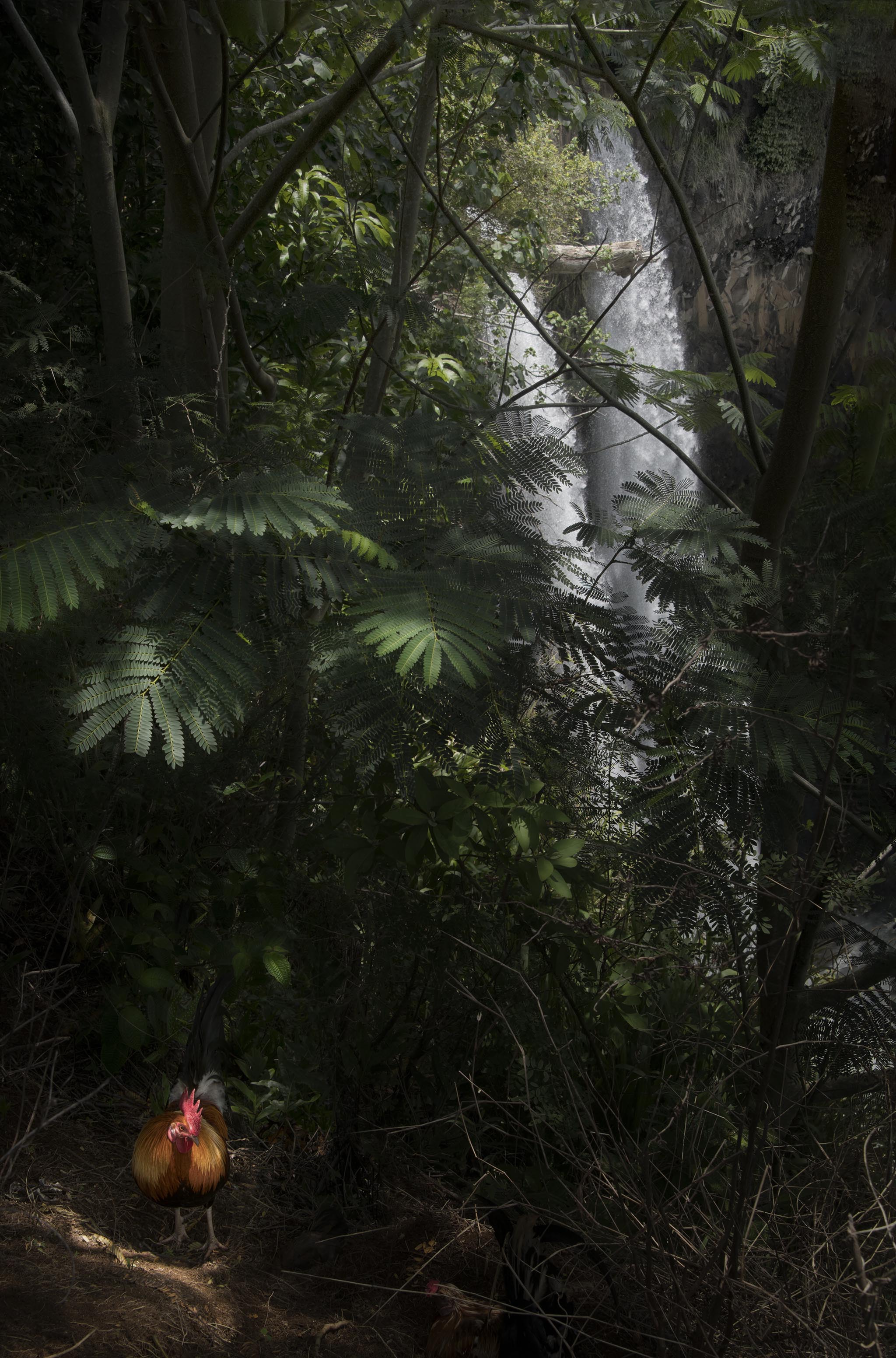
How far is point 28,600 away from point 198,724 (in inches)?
12.0

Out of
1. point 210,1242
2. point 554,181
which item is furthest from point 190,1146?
point 554,181

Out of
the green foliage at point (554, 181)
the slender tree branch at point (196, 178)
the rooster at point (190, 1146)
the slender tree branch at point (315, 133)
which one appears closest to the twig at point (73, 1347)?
the rooster at point (190, 1146)

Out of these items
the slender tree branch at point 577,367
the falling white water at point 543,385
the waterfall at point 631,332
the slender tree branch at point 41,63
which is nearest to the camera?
the slender tree branch at point 577,367

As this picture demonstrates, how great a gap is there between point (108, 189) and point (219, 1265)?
2849mm

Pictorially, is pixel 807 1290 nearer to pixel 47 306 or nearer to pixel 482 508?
pixel 482 508

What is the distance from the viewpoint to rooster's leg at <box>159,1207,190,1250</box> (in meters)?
2.16

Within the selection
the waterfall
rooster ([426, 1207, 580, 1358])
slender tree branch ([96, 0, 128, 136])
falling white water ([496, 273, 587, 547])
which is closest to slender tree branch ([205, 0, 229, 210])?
slender tree branch ([96, 0, 128, 136])

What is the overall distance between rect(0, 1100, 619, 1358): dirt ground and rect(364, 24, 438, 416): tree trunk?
84.7 inches

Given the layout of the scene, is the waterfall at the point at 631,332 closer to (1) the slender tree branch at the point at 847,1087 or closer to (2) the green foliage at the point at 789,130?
(2) the green foliage at the point at 789,130

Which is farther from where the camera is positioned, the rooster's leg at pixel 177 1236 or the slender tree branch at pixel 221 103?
the slender tree branch at pixel 221 103

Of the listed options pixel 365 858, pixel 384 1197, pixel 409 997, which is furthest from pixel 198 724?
pixel 384 1197

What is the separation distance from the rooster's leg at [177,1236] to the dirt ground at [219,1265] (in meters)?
0.02

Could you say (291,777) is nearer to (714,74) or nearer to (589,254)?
(714,74)

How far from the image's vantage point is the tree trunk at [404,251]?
296 centimetres
